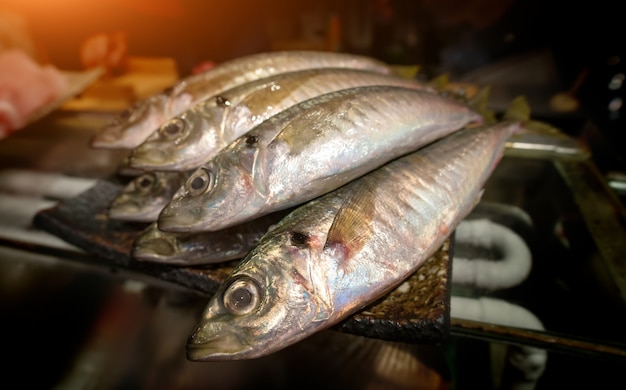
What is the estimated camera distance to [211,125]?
5.00 feet

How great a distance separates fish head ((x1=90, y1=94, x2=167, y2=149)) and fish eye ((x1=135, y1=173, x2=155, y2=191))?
0.21 metres

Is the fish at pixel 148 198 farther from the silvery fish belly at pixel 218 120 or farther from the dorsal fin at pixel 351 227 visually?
the dorsal fin at pixel 351 227

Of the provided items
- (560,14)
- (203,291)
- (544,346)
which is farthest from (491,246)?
(560,14)

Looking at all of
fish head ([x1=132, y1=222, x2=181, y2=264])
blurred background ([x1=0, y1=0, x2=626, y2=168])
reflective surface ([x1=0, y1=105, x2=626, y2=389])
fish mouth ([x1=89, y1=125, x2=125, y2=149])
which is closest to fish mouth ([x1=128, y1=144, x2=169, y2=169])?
fish head ([x1=132, y1=222, x2=181, y2=264])

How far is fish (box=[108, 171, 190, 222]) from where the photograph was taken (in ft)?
5.18

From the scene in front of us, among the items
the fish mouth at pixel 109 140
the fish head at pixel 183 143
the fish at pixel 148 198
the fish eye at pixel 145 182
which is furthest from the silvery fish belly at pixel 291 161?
the fish mouth at pixel 109 140

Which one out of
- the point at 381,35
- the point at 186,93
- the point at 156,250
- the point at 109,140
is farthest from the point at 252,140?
the point at 381,35

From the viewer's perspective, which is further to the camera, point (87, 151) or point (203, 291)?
point (87, 151)

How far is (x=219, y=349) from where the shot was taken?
0.93m

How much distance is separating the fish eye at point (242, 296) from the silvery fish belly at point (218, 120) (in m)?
0.67

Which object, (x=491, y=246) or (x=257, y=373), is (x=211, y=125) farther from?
(x=491, y=246)

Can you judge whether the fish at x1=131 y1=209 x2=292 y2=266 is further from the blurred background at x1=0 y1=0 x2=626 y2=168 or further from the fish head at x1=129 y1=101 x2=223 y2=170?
the blurred background at x1=0 y1=0 x2=626 y2=168

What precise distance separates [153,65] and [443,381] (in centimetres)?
410

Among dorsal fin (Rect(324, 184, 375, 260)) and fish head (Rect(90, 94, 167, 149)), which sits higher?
fish head (Rect(90, 94, 167, 149))
